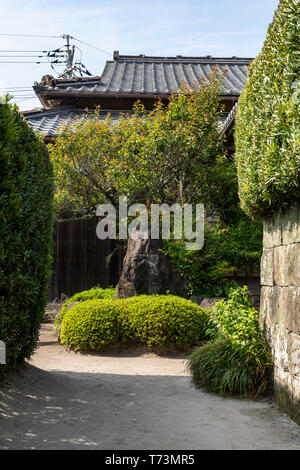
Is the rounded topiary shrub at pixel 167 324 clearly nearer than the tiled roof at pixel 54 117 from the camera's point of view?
Yes

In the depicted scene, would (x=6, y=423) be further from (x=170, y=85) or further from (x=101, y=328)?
(x=170, y=85)

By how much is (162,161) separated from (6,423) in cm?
631

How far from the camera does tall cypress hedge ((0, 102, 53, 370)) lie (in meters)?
3.78

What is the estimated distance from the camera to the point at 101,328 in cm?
693

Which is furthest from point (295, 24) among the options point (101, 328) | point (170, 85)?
point (170, 85)

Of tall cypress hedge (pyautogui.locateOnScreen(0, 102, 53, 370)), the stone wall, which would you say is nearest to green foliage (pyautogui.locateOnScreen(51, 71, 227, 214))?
tall cypress hedge (pyautogui.locateOnScreen(0, 102, 53, 370))

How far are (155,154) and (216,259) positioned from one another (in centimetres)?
238

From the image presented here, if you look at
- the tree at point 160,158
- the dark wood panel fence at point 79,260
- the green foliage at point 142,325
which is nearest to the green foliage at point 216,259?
the tree at point 160,158

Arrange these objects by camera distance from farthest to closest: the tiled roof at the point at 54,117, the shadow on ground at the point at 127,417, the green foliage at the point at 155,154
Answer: the tiled roof at the point at 54,117 < the green foliage at the point at 155,154 < the shadow on ground at the point at 127,417

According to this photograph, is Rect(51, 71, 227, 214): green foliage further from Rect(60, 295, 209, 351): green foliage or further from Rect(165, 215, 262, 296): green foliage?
Rect(60, 295, 209, 351): green foliage

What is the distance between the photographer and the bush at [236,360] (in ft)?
14.9

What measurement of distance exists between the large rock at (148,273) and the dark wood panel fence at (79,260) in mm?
2985

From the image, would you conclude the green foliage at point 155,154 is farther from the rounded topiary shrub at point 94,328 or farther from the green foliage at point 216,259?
the rounded topiary shrub at point 94,328

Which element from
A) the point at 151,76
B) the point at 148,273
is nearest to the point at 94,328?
the point at 148,273
